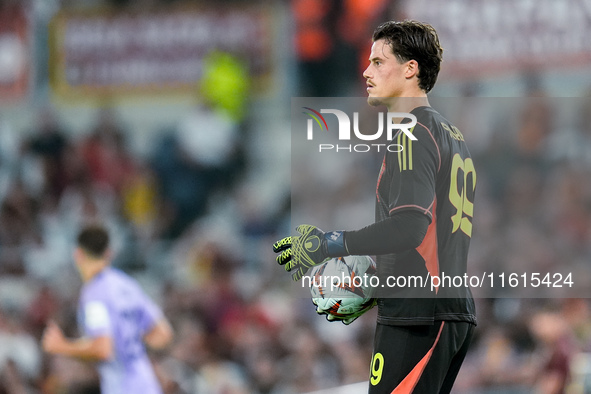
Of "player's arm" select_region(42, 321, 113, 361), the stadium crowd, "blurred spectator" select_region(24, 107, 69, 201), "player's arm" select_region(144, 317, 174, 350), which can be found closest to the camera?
"player's arm" select_region(42, 321, 113, 361)

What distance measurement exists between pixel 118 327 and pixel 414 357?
2.89 metres

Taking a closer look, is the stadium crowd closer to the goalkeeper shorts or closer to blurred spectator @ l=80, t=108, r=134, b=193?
blurred spectator @ l=80, t=108, r=134, b=193

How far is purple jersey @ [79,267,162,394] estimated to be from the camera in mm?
5598

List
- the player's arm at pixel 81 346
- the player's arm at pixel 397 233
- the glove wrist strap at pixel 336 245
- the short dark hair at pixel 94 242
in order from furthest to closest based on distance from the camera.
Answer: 1. the short dark hair at pixel 94 242
2. the player's arm at pixel 81 346
3. the glove wrist strap at pixel 336 245
4. the player's arm at pixel 397 233

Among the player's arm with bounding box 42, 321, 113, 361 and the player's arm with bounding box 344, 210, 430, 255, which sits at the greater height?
the player's arm with bounding box 344, 210, 430, 255

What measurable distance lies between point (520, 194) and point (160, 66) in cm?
612

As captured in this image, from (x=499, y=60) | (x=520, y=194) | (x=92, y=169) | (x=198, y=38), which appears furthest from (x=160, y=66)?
(x=520, y=194)

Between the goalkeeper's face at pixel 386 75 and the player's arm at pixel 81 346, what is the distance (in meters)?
2.89

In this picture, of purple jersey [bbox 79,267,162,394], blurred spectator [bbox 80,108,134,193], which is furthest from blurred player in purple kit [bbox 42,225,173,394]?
blurred spectator [bbox 80,108,134,193]

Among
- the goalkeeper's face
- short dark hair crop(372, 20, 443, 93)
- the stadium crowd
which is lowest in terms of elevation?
the stadium crowd

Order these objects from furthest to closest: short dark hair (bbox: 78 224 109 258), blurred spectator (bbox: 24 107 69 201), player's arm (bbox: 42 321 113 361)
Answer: blurred spectator (bbox: 24 107 69 201) → short dark hair (bbox: 78 224 109 258) → player's arm (bbox: 42 321 113 361)

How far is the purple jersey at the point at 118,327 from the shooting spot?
18.4ft

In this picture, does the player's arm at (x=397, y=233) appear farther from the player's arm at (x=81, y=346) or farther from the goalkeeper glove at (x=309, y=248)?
the player's arm at (x=81, y=346)

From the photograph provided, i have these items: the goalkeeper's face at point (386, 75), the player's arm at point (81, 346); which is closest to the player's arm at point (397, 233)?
the goalkeeper's face at point (386, 75)
